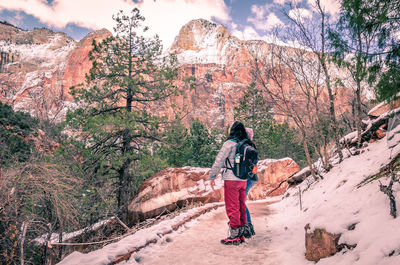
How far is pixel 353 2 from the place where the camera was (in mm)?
4492

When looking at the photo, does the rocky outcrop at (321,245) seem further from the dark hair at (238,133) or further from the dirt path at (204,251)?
the dark hair at (238,133)

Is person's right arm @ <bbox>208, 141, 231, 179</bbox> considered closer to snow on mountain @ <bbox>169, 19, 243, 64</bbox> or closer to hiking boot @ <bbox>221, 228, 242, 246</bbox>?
hiking boot @ <bbox>221, 228, 242, 246</bbox>

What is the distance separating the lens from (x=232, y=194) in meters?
3.72

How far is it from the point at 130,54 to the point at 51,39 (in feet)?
487

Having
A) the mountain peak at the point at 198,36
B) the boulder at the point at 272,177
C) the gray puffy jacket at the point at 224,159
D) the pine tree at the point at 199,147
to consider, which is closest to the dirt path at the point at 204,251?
the gray puffy jacket at the point at 224,159

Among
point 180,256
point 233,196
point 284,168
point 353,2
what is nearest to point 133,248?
point 180,256

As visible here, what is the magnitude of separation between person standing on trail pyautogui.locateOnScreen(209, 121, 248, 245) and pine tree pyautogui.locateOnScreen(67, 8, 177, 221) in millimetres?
6159

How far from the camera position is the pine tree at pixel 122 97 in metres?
9.58

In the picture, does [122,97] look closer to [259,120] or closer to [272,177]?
[272,177]

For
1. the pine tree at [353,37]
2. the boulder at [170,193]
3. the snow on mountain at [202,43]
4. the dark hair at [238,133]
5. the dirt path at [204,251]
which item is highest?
the snow on mountain at [202,43]

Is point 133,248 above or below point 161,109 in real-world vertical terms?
below

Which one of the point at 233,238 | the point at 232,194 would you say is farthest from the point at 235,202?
the point at 233,238

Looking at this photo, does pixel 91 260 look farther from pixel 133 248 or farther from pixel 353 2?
pixel 353 2

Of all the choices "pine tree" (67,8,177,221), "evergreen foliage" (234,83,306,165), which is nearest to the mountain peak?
"evergreen foliage" (234,83,306,165)
